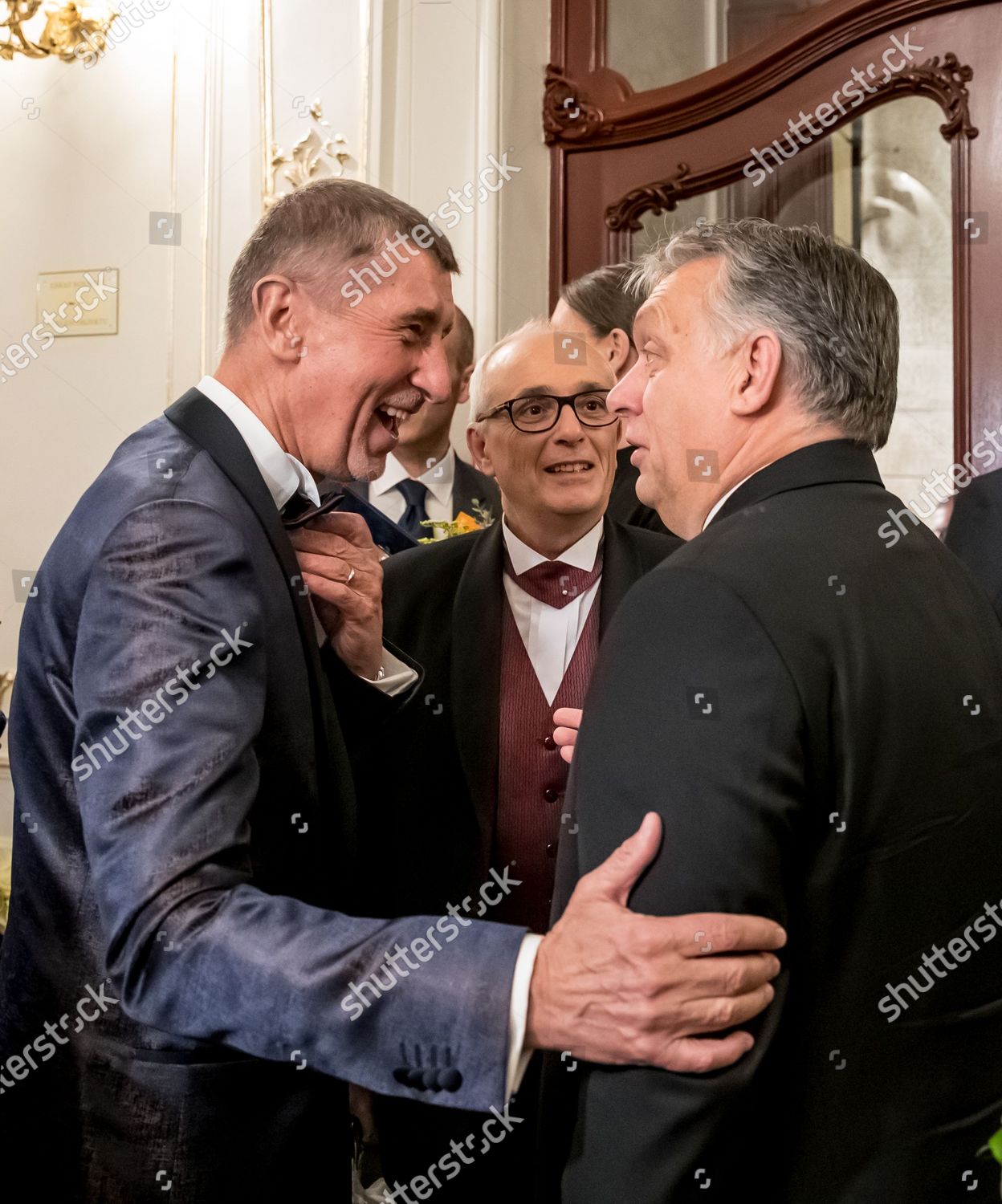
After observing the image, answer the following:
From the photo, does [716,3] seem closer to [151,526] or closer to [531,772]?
[531,772]

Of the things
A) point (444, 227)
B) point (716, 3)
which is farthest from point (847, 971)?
point (716, 3)

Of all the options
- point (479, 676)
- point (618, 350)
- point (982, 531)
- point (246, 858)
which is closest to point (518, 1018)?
point (246, 858)

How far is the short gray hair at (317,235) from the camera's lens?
1.64 m

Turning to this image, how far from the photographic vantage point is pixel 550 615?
2318 mm

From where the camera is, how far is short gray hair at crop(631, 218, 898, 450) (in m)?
1.44

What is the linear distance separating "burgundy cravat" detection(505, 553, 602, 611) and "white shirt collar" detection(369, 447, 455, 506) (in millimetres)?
1247

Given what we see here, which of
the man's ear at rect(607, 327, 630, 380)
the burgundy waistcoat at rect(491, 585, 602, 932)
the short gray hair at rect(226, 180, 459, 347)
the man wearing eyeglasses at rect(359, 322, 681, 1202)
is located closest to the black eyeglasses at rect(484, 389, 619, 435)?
the man wearing eyeglasses at rect(359, 322, 681, 1202)

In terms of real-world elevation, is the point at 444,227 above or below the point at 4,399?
above

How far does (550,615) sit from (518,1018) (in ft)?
3.76

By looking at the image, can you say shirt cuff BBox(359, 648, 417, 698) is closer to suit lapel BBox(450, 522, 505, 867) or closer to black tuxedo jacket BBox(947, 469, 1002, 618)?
suit lapel BBox(450, 522, 505, 867)

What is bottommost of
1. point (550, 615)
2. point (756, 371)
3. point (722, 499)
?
point (550, 615)

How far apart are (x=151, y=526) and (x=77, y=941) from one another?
0.48 m

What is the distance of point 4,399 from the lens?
14.3 feet

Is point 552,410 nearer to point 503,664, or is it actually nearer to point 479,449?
point 479,449
